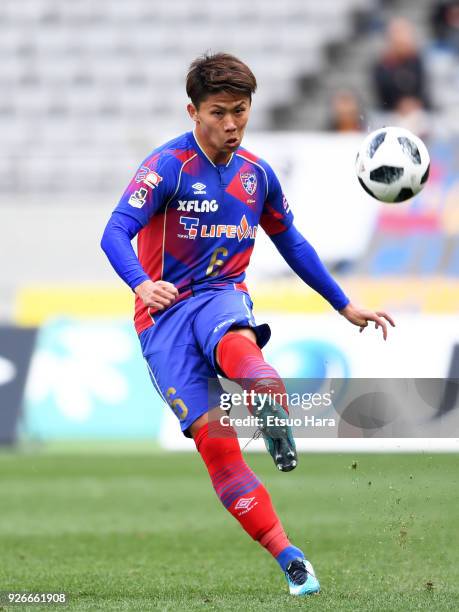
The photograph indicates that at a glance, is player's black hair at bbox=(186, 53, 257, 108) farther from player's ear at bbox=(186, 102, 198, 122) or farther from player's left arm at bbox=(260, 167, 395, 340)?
player's left arm at bbox=(260, 167, 395, 340)

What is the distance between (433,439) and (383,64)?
11.4 metres

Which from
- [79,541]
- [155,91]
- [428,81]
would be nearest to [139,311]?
[79,541]

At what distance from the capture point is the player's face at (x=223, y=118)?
541cm

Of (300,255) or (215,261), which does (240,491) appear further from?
(300,255)

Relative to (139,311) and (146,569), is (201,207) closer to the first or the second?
(139,311)

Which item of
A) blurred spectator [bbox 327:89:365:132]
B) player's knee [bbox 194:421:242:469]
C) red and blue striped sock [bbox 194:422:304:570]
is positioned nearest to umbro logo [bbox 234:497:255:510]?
red and blue striped sock [bbox 194:422:304:570]

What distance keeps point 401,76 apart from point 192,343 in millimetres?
11193

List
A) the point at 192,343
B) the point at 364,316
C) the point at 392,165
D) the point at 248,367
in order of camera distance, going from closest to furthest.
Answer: the point at 248,367, the point at 192,343, the point at 392,165, the point at 364,316

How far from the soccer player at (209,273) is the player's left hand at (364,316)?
13 mm

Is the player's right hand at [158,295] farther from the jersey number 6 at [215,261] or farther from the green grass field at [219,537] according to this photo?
the green grass field at [219,537]

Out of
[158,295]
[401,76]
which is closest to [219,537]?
[158,295]

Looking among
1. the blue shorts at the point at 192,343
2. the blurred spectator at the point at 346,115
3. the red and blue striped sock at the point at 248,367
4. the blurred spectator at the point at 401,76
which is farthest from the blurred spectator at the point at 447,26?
the red and blue striped sock at the point at 248,367

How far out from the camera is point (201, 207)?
559 centimetres

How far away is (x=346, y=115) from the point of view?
15.5m
